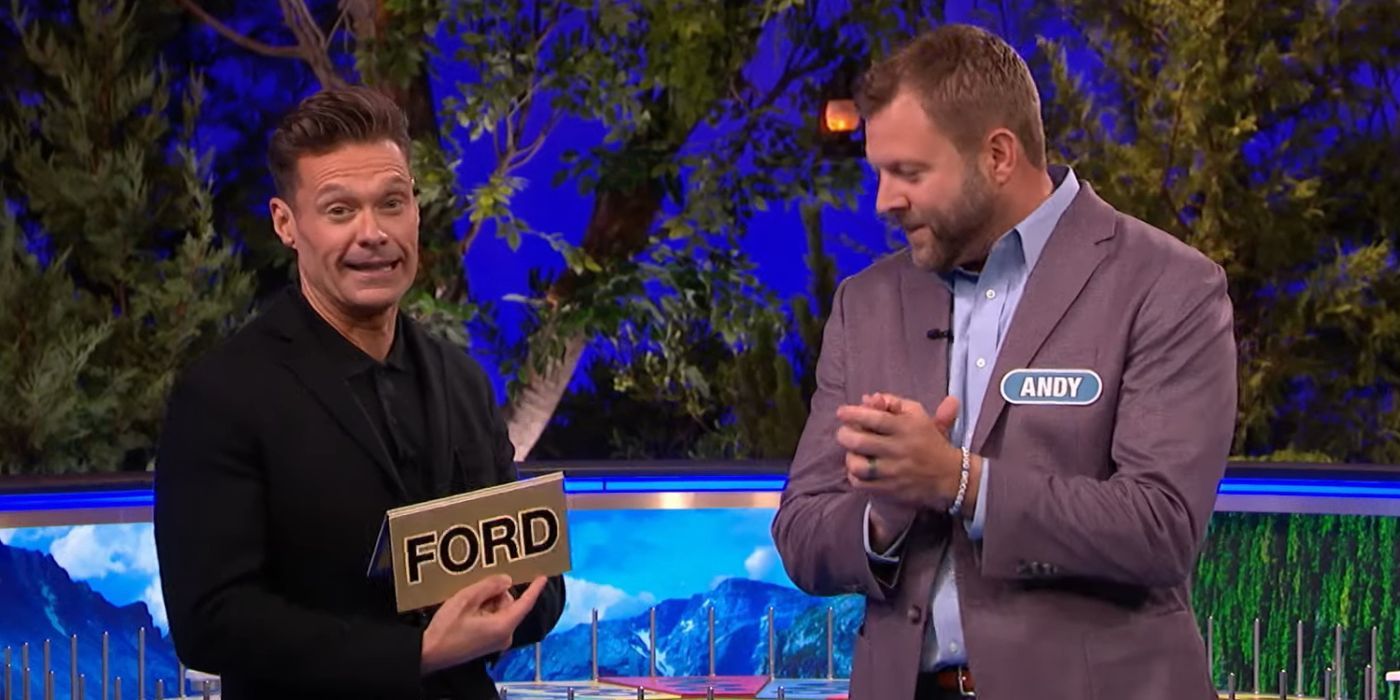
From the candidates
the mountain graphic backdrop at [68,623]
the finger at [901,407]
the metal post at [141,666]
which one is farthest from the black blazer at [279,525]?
the mountain graphic backdrop at [68,623]

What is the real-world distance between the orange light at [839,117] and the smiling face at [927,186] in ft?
18.2

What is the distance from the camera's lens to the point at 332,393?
1.92m

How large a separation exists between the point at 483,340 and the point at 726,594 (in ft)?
11.2

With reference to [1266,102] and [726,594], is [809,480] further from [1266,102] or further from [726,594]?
[1266,102]

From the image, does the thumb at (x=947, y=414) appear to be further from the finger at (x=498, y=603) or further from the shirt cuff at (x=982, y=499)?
the finger at (x=498, y=603)

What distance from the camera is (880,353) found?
6.72 ft

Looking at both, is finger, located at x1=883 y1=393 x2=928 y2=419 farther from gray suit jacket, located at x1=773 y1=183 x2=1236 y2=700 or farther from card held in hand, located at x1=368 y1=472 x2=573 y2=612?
card held in hand, located at x1=368 y1=472 x2=573 y2=612

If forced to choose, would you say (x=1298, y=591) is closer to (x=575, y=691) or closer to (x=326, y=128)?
(x=575, y=691)

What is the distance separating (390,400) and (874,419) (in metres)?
0.58

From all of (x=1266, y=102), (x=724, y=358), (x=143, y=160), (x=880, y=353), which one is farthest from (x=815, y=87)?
(x=880, y=353)

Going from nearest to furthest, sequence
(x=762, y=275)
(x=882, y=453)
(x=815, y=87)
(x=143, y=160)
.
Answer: (x=882, y=453) < (x=143, y=160) < (x=815, y=87) < (x=762, y=275)

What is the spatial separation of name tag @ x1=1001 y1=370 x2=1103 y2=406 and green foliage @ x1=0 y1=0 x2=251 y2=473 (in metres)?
6.02

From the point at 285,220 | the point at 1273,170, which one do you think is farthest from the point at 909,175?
the point at 1273,170

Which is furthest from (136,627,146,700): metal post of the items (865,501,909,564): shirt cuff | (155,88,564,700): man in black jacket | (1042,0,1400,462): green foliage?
(1042,0,1400,462): green foliage
